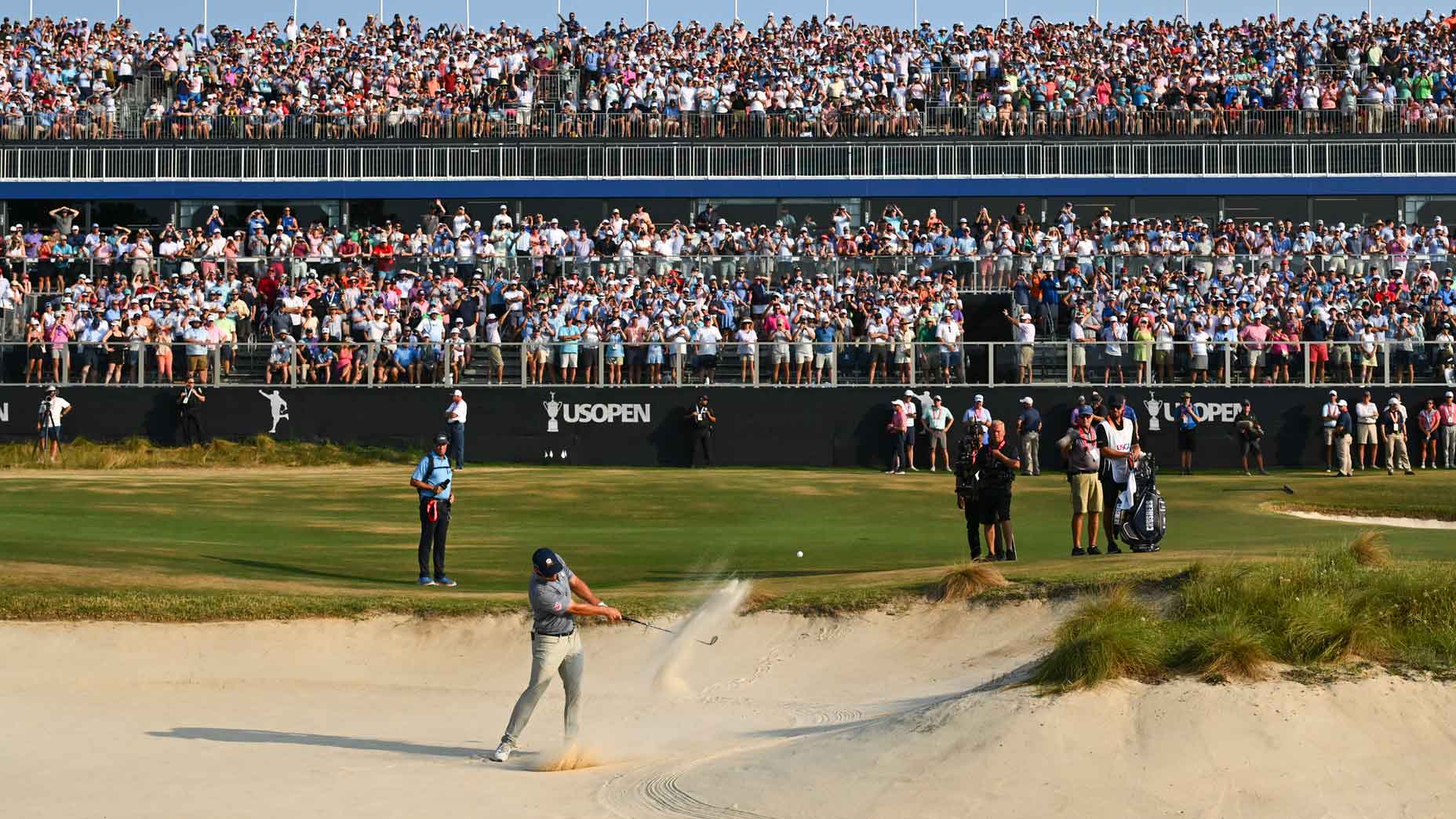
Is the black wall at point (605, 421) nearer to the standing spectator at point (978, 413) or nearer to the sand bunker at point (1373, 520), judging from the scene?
the standing spectator at point (978, 413)

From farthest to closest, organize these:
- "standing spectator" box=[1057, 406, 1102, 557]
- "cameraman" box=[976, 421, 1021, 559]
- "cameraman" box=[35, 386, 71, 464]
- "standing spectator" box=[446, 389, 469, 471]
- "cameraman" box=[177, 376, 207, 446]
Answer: "cameraman" box=[177, 376, 207, 446] → "cameraman" box=[35, 386, 71, 464] → "standing spectator" box=[446, 389, 469, 471] → "standing spectator" box=[1057, 406, 1102, 557] → "cameraman" box=[976, 421, 1021, 559]

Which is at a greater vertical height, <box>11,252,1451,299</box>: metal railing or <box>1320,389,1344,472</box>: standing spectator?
<box>11,252,1451,299</box>: metal railing

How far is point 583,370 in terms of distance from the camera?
35.9 meters

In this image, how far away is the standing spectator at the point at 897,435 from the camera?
3459 cm

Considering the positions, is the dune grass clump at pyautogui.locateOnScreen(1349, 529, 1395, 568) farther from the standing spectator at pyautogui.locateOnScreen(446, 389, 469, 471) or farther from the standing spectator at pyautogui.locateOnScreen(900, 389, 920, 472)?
the standing spectator at pyautogui.locateOnScreen(446, 389, 469, 471)

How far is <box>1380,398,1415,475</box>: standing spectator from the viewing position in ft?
113

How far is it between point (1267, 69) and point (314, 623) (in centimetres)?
4072

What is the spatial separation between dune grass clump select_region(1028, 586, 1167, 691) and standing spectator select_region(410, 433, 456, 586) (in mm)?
8812

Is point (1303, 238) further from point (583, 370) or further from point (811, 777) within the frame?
point (811, 777)

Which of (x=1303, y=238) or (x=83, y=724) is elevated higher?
(x=1303, y=238)

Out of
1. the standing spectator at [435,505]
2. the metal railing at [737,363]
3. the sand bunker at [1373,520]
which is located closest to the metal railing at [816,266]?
the metal railing at [737,363]

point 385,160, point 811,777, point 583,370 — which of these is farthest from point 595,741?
point 385,160

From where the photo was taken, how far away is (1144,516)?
63.8ft

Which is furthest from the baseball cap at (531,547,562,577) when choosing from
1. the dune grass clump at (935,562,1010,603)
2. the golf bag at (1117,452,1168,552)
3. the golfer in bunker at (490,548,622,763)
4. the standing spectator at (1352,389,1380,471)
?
the standing spectator at (1352,389,1380,471)
